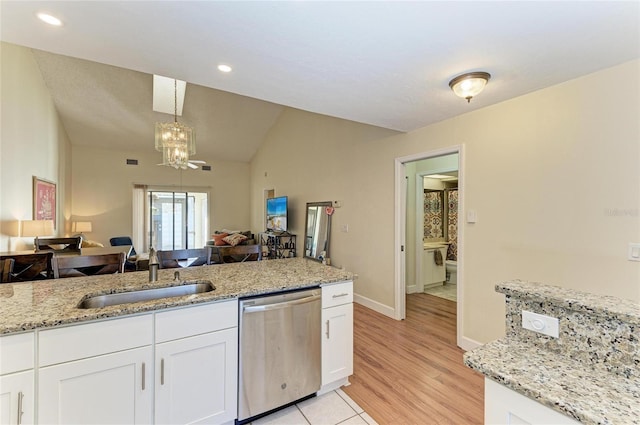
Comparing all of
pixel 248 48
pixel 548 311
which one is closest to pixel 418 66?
pixel 248 48

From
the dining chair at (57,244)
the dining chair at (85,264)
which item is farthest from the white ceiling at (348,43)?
the dining chair at (57,244)

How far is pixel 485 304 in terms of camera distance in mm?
2738

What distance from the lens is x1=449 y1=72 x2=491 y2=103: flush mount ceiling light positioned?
6.59 ft

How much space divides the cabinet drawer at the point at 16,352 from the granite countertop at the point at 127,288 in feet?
0.17

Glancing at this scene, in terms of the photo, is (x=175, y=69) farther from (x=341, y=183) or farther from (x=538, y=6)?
(x=341, y=183)

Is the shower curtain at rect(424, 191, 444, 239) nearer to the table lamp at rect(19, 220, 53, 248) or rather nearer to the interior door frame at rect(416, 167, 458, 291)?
the interior door frame at rect(416, 167, 458, 291)

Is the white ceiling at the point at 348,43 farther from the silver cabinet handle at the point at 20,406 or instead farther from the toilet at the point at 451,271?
the toilet at the point at 451,271

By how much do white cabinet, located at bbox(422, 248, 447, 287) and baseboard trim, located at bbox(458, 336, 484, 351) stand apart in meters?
Answer: 2.02

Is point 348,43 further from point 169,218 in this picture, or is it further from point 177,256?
point 169,218

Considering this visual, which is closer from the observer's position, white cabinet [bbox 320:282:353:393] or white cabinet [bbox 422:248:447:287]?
white cabinet [bbox 320:282:353:393]

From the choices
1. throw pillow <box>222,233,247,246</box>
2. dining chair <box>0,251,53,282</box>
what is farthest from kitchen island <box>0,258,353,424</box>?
throw pillow <box>222,233,247,246</box>

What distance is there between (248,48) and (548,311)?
1.97m

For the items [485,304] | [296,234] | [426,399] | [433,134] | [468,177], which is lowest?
[426,399]

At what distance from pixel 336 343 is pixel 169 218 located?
7237 mm
